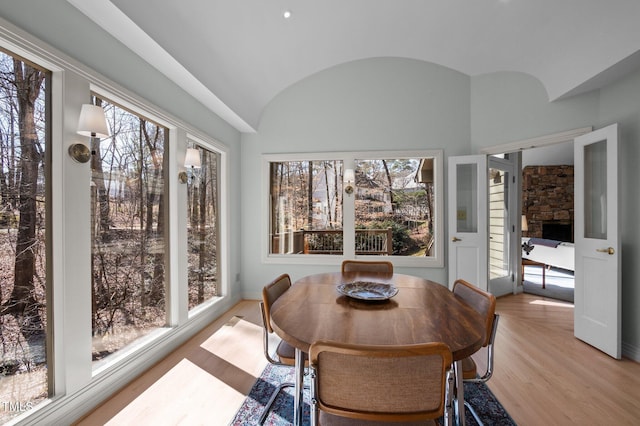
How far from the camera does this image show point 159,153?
2.71 metres

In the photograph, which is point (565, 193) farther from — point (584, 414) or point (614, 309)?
point (584, 414)

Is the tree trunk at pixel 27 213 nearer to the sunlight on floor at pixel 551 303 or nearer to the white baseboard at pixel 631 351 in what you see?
the white baseboard at pixel 631 351

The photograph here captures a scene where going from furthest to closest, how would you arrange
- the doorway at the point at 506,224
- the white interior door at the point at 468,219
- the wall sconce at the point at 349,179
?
the doorway at the point at 506,224, the wall sconce at the point at 349,179, the white interior door at the point at 468,219

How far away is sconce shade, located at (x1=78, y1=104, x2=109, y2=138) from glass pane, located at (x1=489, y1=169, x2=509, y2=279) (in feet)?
15.5

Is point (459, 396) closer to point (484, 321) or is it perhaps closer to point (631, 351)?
point (484, 321)

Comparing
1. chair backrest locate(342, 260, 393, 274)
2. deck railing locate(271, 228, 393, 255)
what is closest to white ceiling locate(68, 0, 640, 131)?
deck railing locate(271, 228, 393, 255)

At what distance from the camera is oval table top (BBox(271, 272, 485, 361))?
1183 millimetres

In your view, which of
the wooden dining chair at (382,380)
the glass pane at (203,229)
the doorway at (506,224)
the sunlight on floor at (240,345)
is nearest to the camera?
the wooden dining chair at (382,380)

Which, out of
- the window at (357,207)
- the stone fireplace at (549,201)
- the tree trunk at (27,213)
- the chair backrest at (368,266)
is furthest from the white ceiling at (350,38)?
the stone fireplace at (549,201)

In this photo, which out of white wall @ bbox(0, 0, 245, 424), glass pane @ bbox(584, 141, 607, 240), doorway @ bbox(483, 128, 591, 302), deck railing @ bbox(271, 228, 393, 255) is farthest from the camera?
doorway @ bbox(483, 128, 591, 302)

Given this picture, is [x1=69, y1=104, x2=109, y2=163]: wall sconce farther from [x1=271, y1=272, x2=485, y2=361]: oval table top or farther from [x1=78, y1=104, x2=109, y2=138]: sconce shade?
[x1=271, y1=272, x2=485, y2=361]: oval table top

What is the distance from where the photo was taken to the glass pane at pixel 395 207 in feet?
13.6

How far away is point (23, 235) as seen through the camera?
156cm

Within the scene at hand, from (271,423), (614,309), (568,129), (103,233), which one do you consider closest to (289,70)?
(103,233)
